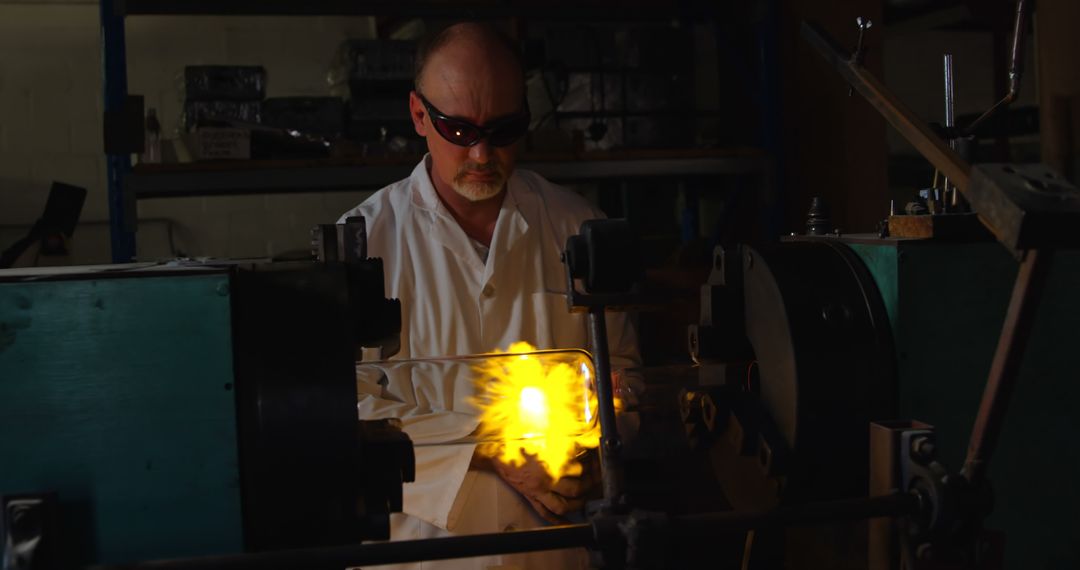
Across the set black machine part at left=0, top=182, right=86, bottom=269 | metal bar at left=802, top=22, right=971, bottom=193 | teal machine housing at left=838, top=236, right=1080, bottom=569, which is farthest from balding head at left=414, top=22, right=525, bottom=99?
black machine part at left=0, top=182, right=86, bottom=269

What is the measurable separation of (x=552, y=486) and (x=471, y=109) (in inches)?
34.4

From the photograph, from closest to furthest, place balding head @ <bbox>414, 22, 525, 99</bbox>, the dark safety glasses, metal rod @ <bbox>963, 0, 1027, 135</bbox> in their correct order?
metal rod @ <bbox>963, 0, 1027, 135</bbox>
the dark safety glasses
balding head @ <bbox>414, 22, 525, 99</bbox>

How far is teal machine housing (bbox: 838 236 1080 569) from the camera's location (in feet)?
2.95

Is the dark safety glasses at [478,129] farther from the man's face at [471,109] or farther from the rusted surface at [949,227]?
the rusted surface at [949,227]

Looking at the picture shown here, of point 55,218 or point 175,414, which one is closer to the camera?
point 175,414

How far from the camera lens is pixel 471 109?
186 cm

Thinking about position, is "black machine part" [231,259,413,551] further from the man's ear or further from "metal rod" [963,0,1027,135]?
the man's ear

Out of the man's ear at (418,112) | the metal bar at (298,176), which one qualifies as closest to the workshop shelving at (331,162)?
the metal bar at (298,176)

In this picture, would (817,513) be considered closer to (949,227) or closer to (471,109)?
(949,227)

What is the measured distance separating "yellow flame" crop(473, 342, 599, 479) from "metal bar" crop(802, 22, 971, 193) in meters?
0.39

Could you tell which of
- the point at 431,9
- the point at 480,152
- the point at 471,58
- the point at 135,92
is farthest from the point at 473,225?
the point at 135,92

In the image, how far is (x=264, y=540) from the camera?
81cm

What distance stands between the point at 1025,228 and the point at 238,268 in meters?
0.60

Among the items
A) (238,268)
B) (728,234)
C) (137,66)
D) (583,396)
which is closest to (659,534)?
(583,396)
